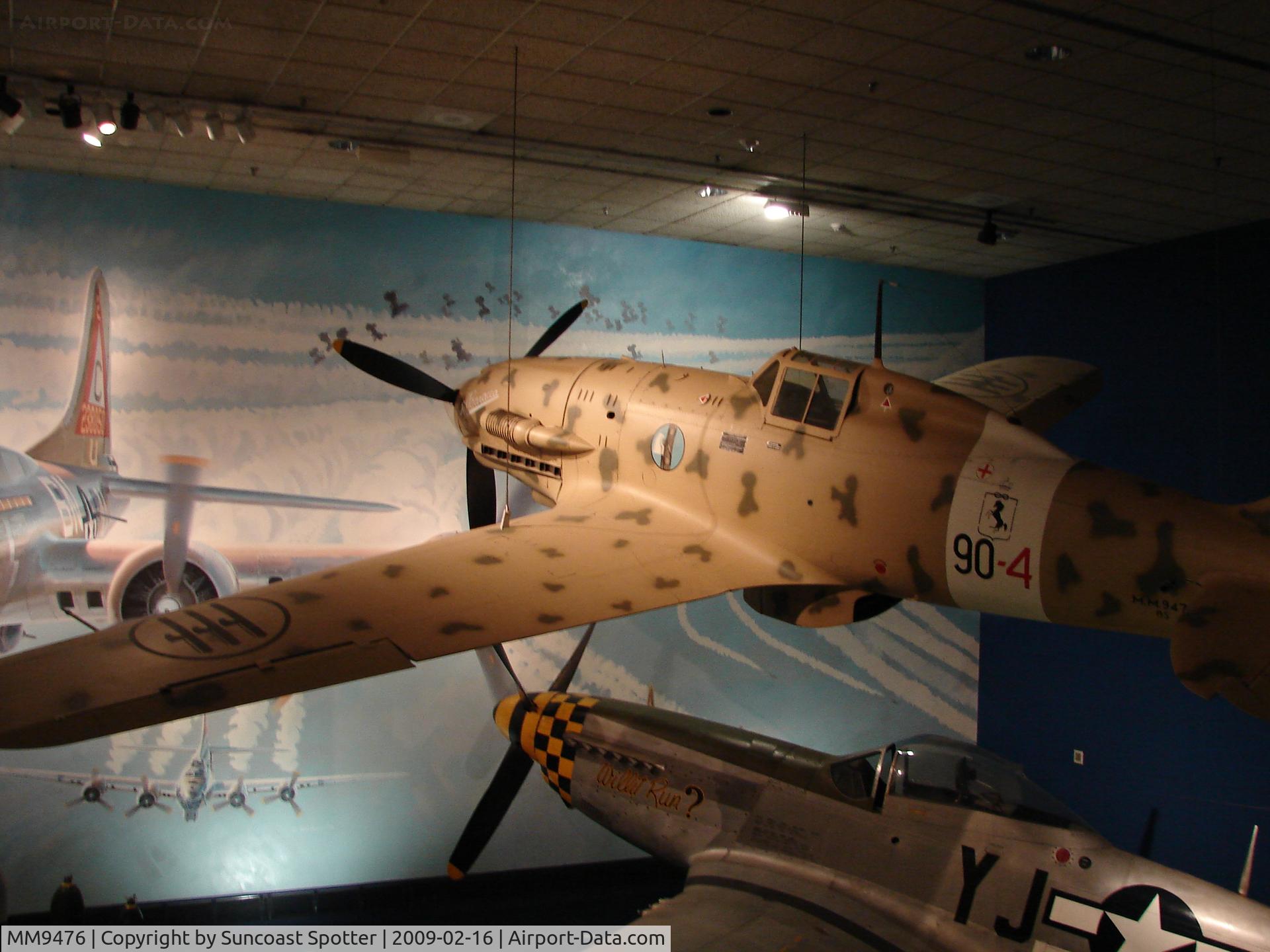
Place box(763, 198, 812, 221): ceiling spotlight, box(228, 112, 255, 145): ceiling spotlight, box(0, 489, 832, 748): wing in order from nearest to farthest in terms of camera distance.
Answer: box(0, 489, 832, 748): wing
box(228, 112, 255, 145): ceiling spotlight
box(763, 198, 812, 221): ceiling spotlight

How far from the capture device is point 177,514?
631 cm

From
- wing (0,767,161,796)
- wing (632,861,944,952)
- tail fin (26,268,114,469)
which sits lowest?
wing (0,767,161,796)

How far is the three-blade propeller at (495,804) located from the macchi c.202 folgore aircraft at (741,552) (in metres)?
1.69

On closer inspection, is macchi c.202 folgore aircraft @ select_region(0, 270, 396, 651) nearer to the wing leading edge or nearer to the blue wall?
the wing leading edge

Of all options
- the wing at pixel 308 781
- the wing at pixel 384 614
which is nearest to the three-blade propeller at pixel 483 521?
the wing at pixel 308 781

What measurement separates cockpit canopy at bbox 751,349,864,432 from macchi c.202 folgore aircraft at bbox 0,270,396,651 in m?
3.94

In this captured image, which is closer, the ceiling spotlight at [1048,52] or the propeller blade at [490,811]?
the ceiling spotlight at [1048,52]

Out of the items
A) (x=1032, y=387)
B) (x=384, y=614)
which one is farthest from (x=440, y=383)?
(x=1032, y=387)

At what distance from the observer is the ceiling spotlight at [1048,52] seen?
4.09m

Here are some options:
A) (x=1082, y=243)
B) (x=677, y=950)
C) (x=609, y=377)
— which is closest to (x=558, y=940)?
(x=677, y=950)

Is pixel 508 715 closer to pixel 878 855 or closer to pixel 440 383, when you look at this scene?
pixel 440 383

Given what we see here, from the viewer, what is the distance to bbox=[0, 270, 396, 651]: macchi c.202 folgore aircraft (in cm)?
578

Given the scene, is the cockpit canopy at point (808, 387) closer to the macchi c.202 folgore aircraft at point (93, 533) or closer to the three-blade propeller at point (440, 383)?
the three-blade propeller at point (440, 383)

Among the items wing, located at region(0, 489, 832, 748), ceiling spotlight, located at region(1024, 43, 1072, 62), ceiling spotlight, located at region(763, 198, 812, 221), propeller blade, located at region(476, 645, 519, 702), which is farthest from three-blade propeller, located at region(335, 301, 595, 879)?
ceiling spotlight, located at region(1024, 43, 1072, 62)
